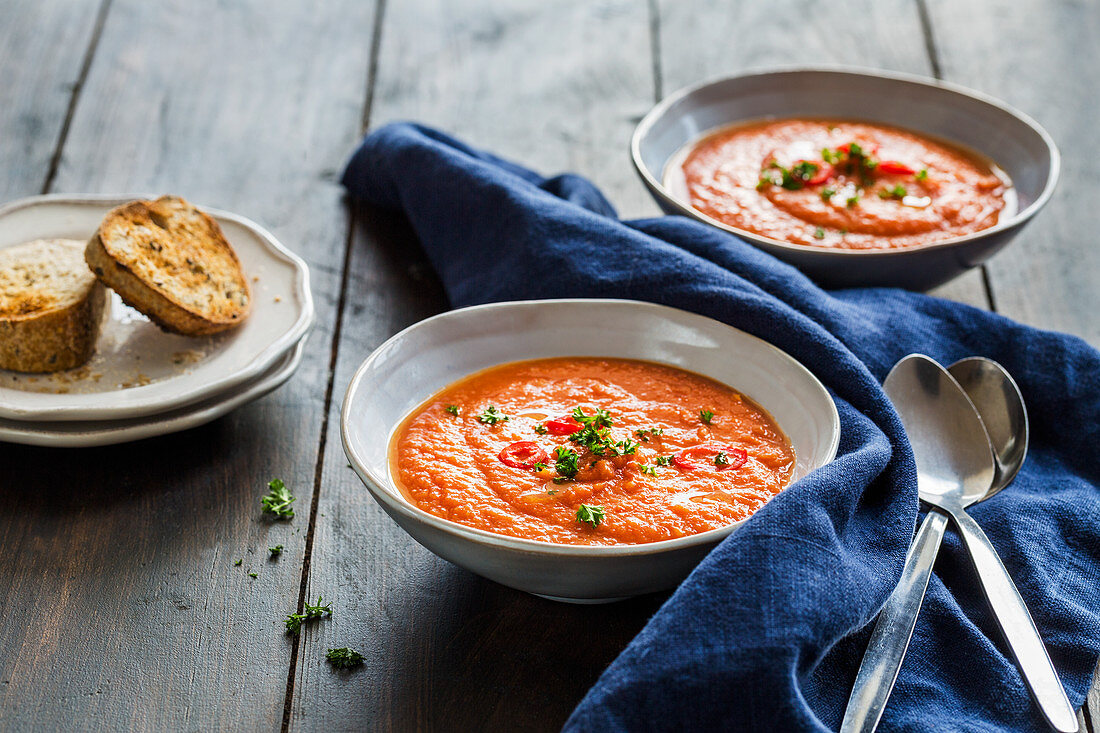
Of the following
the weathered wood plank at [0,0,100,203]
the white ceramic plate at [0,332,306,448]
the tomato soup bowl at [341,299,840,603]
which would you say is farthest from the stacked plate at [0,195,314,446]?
the weathered wood plank at [0,0,100,203]

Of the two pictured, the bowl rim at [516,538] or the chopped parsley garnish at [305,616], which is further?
the chopped parsley garnish at [305,616]

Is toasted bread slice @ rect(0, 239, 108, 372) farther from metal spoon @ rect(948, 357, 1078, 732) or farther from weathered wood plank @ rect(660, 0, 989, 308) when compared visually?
weathered wood plank @ rect(660, 0, 989, 308)

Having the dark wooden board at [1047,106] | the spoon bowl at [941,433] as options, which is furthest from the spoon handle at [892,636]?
the dark wooden board at [1047,106]

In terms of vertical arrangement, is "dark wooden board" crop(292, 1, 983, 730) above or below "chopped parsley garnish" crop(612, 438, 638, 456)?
below

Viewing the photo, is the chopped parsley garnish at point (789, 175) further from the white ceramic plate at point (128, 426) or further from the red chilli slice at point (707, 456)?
the white ceramic plate at point (128, 426)

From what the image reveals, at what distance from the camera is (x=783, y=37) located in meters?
4.24

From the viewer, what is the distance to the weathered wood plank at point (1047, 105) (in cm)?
300

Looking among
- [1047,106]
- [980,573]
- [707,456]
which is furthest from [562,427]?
[1047,106]

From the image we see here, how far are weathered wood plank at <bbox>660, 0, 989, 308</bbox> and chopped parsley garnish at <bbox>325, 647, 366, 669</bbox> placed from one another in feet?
8.66

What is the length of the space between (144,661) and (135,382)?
739mm

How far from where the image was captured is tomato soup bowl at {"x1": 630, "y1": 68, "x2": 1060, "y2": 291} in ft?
8.86

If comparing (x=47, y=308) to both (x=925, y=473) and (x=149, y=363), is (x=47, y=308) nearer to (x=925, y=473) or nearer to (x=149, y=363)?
(x=149, y=363)

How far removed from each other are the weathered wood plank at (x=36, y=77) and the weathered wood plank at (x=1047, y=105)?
287 cm

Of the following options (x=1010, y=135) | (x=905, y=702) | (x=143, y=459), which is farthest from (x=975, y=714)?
(x=1010, y=135)
